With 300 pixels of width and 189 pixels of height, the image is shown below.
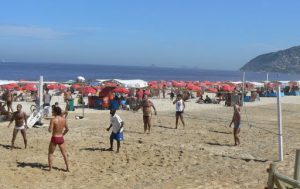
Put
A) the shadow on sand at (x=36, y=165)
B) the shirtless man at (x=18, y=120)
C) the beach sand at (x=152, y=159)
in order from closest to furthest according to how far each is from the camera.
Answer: the beach sand at (x=152, y=159)
the shadow on sand at (x=36, y=165)
the shirtless man at (x=18, y=120)

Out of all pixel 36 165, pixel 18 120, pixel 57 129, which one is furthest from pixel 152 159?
pixel 18 120

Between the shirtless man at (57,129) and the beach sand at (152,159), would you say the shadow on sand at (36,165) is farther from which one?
the shirtless man at (57,129)

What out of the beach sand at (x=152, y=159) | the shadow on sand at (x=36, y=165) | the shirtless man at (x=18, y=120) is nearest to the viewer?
the beach sand at (x=152, y=159)

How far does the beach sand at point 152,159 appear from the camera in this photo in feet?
33.9

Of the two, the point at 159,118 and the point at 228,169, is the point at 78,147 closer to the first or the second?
the point at 228,169

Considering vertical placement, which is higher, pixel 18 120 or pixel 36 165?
pixel 18 120

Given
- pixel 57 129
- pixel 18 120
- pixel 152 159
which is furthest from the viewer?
pixel 18 120

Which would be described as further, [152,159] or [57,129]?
[152,159]

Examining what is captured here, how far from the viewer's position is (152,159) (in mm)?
12516

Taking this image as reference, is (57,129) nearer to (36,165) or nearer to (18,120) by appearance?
(36,165)

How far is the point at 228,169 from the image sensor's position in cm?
1162

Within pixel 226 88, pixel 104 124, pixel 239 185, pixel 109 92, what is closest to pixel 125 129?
pixel 104 124

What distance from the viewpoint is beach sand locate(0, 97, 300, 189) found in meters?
10.3

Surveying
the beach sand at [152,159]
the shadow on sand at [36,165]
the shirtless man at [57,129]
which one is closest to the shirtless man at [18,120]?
the beach sand at [152,159]
